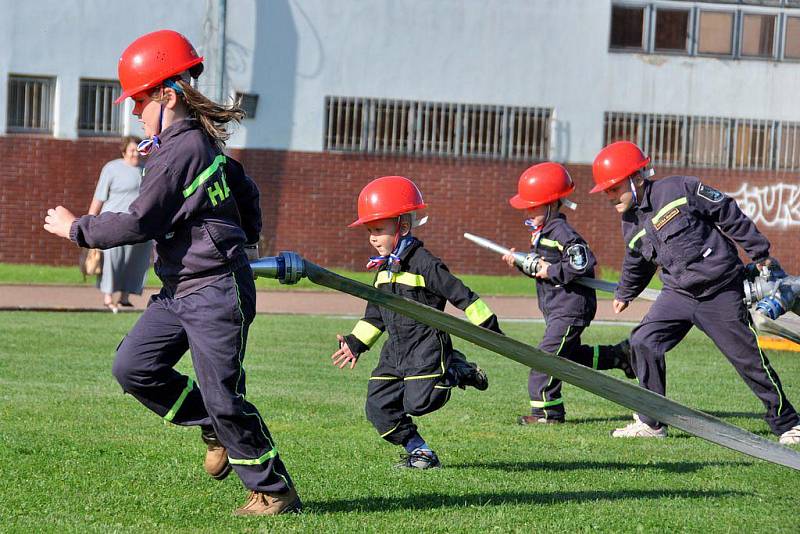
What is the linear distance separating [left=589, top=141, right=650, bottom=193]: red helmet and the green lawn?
10780 millimetres

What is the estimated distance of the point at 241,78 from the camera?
21.8m

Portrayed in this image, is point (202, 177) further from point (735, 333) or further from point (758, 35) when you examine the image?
point (758, 35)

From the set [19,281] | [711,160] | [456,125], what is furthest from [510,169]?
[19,281]

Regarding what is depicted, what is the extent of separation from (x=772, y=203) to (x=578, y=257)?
17.1 metres

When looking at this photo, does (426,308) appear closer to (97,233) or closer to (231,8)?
(97,233)

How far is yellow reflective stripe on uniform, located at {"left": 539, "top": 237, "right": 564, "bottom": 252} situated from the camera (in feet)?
26.7

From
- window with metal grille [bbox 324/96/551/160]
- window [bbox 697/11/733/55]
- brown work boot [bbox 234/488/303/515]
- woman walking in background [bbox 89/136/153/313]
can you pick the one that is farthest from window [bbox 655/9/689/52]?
brown work boot [bbox 234/488/303/515]

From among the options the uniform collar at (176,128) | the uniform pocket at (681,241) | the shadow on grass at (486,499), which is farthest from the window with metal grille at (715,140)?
the uniform collar at (176,128)

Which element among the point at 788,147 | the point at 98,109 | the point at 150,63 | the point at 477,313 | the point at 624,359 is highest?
the point at 788,147

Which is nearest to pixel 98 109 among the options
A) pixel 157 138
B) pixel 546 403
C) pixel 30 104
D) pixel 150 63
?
pixel 30 104

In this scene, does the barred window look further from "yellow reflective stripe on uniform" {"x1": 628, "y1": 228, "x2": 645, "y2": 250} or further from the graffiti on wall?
"yellow reflective stripe on uniform" {"x1": 628, "y1": 228, "x2": 645, "y2": 250}

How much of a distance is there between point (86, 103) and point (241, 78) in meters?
2.78

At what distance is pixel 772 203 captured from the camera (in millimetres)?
23859

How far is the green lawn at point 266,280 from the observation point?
18.6 m
